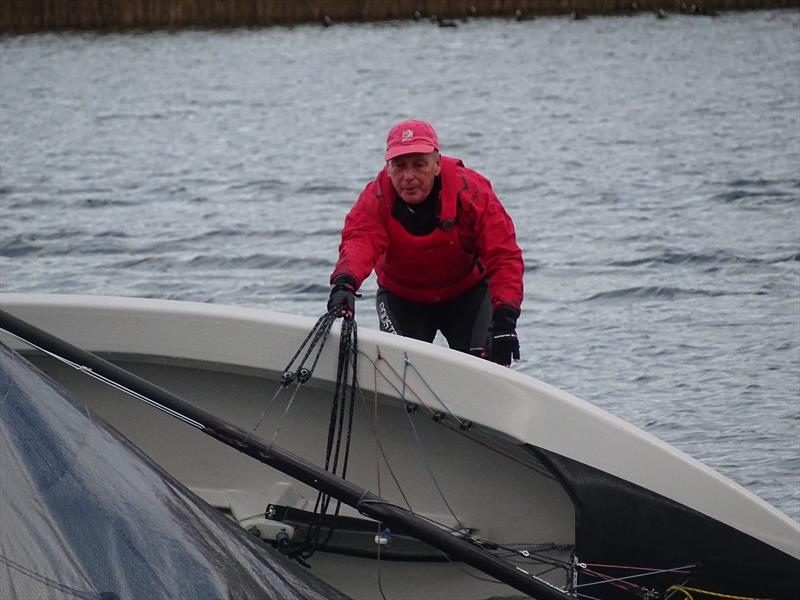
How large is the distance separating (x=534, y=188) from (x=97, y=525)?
560 inches

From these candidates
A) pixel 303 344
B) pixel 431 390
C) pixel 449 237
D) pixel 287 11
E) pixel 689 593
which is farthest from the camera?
pixel 287 11

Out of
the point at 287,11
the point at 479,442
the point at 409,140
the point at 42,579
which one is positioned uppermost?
the point at 287,11

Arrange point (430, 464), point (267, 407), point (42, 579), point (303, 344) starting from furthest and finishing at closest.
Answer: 1. point (267, 407)
2. point (430, 464)
3. point (303, 344)
4. point (42, 579)

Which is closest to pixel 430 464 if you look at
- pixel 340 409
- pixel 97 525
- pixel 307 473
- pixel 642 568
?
pixel 340 409

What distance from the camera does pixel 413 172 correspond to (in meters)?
4.86

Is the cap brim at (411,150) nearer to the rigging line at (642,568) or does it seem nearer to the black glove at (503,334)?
the black glove at (503,334)

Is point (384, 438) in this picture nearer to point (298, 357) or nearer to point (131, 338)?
point (298, 357)

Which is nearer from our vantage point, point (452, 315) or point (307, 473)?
point (307, 473)

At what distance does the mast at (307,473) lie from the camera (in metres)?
3.14

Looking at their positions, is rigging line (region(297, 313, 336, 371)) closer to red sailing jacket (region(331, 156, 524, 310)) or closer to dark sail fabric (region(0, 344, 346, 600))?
red sailing jacket (region(331, 156, 524, 310))

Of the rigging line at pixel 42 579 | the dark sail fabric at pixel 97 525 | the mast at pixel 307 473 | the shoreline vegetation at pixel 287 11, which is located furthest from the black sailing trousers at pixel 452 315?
the shoreline vegetation at pixel 287 11

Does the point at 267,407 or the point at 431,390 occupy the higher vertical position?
the point at 431,390

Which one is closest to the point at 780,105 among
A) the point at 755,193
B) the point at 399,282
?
the point at 755,193

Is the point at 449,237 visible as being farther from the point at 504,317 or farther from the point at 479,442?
the point at 479,442
